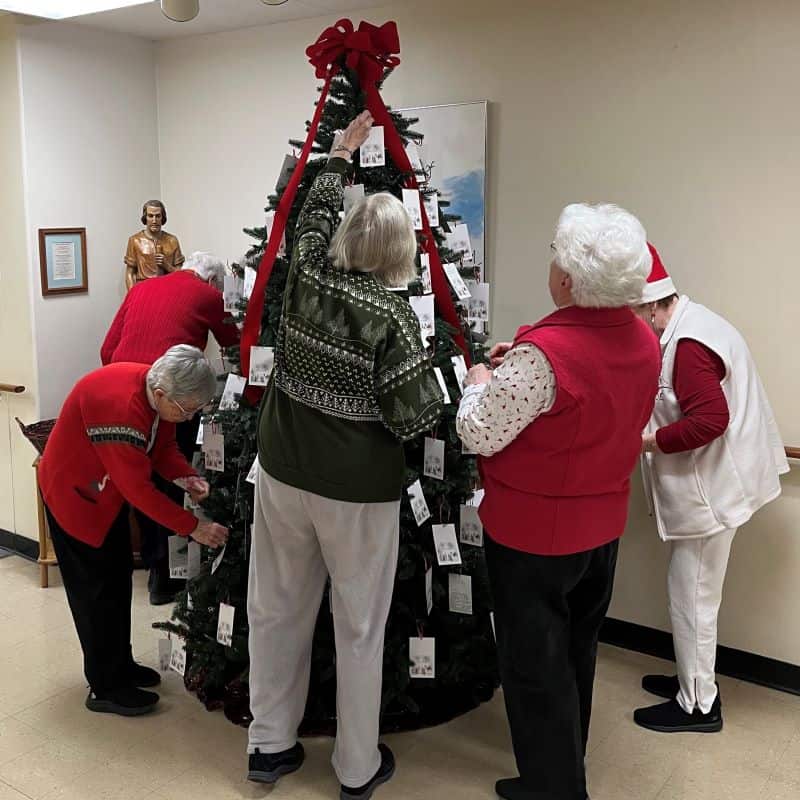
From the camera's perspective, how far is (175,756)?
268 centimetres

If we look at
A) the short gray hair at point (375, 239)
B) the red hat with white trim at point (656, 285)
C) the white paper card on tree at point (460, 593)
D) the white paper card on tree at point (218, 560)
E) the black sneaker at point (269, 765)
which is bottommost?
the black sneaker at point (269, 765)

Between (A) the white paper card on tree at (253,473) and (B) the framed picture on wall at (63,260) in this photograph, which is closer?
(A) the white paper card on tree at (253,473)

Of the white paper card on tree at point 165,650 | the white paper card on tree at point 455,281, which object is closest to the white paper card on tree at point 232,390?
the white paper card on tree at point 455,281

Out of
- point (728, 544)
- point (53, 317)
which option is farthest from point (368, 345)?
point (53, 317)

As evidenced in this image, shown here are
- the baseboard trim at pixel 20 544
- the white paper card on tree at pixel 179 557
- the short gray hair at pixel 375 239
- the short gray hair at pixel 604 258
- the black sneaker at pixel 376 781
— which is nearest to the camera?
the short gray hair at pixel 604 258

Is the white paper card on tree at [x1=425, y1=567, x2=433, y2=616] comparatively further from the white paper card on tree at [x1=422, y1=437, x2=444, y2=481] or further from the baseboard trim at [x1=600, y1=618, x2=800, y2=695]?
the baseboard trim at [x1=600, y1=618, x2=800, y2=695]

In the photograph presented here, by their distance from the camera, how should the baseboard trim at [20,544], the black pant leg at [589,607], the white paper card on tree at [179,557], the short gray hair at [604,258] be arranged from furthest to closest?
the baseboard trim at [20,544]
the white paper card on tree at [179,557]
the black pant leg at [589,607]
the short gray hair at [604,258]

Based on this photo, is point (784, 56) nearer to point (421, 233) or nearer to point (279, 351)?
point (421, 233)

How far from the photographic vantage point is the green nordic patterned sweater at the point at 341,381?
213cm

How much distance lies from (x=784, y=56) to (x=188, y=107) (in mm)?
2741

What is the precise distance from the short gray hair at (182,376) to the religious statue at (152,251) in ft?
5.45

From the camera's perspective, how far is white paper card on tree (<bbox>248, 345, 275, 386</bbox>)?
98.9 inches

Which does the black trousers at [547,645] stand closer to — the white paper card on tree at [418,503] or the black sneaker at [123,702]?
the white paper card on tree at [418,503]

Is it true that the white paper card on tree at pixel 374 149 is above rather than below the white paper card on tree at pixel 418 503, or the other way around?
above
